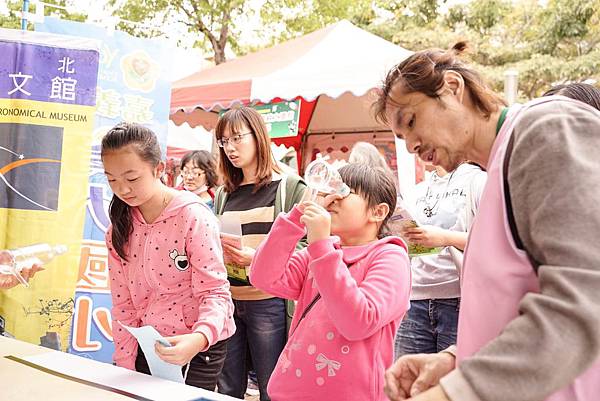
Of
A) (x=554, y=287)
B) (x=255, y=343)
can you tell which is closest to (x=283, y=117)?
(x=255, y=343)

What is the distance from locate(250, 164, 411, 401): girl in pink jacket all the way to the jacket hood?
30cm

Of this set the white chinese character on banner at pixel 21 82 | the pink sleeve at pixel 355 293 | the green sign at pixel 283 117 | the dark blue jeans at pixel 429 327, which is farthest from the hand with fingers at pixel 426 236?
the green sign at pixel 283 117

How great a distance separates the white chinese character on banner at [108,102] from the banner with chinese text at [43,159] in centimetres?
46

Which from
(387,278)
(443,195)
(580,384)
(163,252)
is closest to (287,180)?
(443,195)

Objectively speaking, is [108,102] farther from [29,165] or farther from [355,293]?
[355,293]

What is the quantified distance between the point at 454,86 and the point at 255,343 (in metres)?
1.56

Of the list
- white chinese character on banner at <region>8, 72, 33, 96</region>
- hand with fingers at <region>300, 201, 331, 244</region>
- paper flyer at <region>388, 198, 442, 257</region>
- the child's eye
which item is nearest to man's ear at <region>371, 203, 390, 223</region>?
paper flyer at <region>388, 198, 442, 257</region>

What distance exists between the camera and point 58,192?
2.96 m

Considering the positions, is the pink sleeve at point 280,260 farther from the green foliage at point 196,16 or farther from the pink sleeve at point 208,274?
the green foliage at point 196,16

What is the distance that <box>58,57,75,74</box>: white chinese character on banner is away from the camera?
2939 millimetres

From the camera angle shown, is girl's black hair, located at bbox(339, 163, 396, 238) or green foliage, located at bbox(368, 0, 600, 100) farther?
green foliage, located at bbox(368, 0, 600, 100)

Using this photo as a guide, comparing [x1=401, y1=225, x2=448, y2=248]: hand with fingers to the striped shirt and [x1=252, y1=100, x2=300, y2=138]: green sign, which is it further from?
[x1=252, y1=100, x2=300, y2=138]: green sign

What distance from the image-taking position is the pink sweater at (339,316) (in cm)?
142

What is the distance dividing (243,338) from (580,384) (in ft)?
5.67
